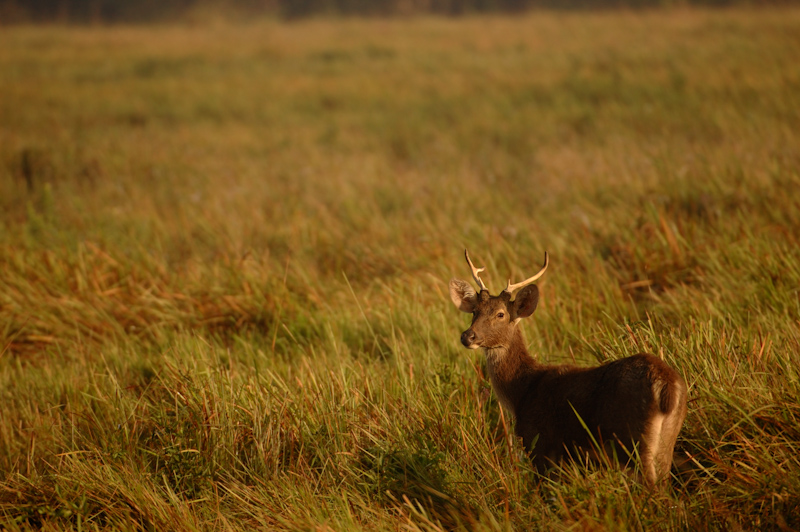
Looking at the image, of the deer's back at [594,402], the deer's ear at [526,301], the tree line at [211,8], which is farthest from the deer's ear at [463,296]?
the tree line at [211,8]

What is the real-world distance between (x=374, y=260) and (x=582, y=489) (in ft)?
10.7

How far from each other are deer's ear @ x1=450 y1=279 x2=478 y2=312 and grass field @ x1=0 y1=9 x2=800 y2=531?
42 cm

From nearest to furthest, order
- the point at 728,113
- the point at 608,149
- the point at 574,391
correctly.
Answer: the point at 574,391 < the point at 608,149 < the point at 728,113

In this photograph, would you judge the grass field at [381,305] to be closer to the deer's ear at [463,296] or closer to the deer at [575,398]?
the deer at [575,398]

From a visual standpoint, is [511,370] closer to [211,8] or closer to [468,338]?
[468,338]

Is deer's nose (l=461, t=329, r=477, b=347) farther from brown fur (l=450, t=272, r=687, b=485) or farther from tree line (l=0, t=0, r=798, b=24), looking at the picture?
tree line (l=0, t=0, r=798, b=24)

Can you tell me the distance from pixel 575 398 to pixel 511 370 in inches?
16.3

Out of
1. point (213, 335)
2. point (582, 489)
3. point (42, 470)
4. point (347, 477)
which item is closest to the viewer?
point (582, 489)

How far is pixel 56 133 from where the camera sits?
11.3 metres

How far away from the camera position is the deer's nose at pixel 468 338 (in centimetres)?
262

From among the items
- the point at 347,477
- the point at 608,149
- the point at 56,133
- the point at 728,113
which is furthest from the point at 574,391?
the point at 56,133

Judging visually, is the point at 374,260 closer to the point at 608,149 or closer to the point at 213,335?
the point at 213,335

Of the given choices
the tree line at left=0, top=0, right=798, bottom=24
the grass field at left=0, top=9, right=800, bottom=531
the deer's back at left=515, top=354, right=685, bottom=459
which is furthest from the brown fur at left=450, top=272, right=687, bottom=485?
the tree line at left=0, top=0, right=798, bottom=24

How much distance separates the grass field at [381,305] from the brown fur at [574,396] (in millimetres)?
127
